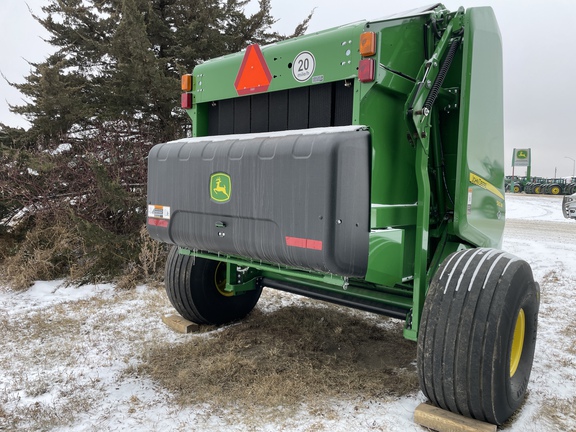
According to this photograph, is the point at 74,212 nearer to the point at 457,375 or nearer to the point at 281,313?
the point at 281,313

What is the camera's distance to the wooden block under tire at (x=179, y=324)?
4.00 metres

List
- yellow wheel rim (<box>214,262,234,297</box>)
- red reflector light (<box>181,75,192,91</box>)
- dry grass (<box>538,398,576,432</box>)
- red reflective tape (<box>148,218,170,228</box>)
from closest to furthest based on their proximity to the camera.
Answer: dry grass (<box>538,398,576,432</box>)
red reflective tape (<box>148,218,170,228</box>)
red reflector light (<box>181,75,192,91</box>)
yellow wheel rim (<box>214,262,234,297</box>)

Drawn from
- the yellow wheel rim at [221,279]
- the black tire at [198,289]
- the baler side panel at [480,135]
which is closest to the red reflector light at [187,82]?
the black tire at [198,289]

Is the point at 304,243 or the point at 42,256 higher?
the point at 304,243

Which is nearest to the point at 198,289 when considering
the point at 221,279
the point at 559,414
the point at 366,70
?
the point at 221,279

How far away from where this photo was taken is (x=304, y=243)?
2398 millimetres

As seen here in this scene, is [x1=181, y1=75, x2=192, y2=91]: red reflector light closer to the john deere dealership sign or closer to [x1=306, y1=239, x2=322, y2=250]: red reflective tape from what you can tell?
[x1=306, y1=239, x2=322, y2=250]: red reflective tape

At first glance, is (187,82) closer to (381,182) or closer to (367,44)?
(367,44)

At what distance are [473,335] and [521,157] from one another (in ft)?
126

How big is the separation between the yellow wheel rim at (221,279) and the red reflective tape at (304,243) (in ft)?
5.98

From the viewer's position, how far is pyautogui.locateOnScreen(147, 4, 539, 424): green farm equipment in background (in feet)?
7.63

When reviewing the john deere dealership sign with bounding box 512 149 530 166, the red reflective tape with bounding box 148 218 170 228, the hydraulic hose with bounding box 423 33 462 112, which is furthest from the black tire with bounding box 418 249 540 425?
the john deere dealership sign with bounding box 512 149 530 166

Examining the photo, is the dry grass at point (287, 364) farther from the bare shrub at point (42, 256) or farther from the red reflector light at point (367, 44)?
the bare shrub at point (42, 256)

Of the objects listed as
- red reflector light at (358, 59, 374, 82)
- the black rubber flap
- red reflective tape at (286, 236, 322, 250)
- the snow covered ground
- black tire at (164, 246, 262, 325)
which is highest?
red reflector light at (358, 59, 374, 82)
